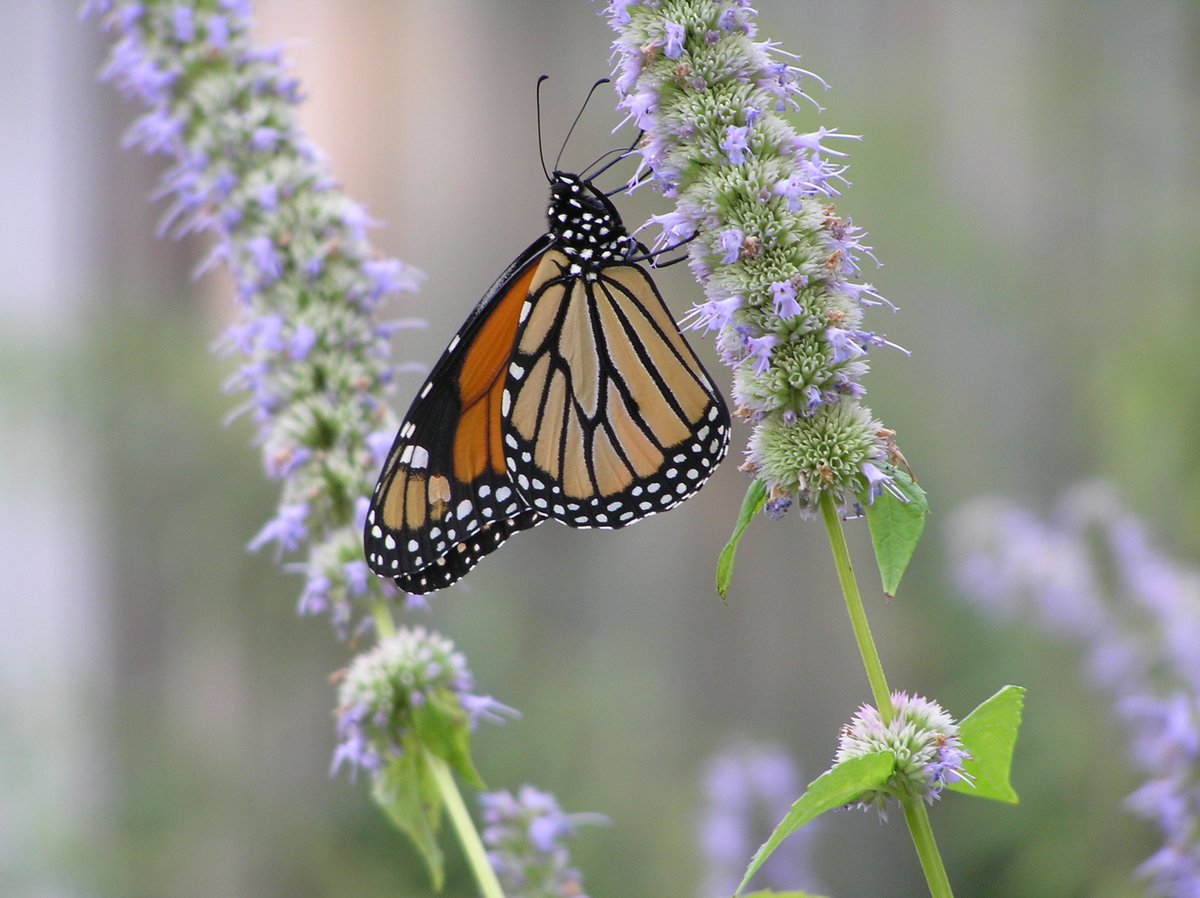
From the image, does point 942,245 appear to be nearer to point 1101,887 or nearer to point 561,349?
point 1101,887

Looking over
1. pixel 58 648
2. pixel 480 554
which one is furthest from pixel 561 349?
pixel 58 648

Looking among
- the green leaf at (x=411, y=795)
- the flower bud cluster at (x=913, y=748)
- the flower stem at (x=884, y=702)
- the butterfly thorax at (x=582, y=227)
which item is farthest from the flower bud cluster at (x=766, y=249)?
the butterfly thorax at (x=582, y=227)

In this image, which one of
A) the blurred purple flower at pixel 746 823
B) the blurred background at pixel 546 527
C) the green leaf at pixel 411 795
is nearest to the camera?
the green leaf at pixel 411 795

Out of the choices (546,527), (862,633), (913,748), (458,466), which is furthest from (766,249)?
(546,527)

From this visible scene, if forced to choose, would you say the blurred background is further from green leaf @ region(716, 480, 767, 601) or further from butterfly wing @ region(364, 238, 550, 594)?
green leaf @ region(716, 480, 767, 601)

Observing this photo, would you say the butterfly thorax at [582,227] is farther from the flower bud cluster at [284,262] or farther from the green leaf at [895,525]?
the green leaf at [895,525]

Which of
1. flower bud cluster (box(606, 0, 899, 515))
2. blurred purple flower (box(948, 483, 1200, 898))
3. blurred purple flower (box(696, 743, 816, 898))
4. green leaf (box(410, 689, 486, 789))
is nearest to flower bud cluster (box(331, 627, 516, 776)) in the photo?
green leaf (box(410, 689, 486, 789))
